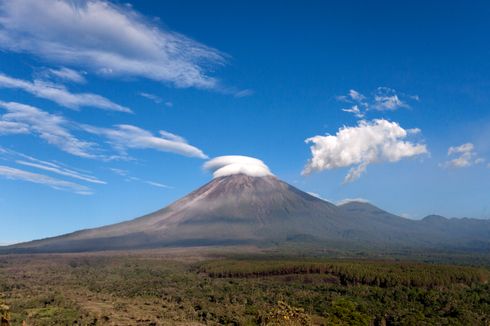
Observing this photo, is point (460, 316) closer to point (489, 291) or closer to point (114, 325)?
point (489, 291)

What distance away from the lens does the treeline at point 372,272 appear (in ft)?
333

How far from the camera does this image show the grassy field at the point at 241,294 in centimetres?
7119

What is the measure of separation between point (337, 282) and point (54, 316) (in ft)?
215

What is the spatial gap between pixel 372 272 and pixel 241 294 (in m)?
33.8

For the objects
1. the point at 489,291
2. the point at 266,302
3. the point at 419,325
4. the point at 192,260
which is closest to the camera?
the point at 419,325

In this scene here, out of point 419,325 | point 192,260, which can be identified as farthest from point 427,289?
point 192,260

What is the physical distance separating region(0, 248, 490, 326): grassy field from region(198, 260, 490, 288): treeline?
9.1 inches

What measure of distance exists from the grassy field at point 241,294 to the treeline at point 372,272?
230mm

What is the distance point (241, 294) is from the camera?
95.4 meters

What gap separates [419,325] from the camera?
210ft

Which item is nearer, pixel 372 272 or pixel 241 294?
pixel 241 294

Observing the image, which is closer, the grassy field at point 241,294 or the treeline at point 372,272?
the grassy field at point 241,294

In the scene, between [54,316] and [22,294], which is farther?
[22,294]

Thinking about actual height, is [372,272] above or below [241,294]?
above
